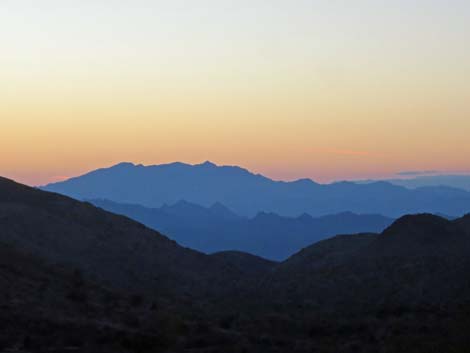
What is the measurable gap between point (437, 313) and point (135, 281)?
113 ft

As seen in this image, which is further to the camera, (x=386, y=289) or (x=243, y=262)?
(x=243, y=262)

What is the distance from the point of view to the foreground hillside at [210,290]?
95.2 ft

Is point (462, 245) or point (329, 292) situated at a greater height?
point (462, 245)

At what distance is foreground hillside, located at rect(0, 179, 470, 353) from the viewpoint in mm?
29031

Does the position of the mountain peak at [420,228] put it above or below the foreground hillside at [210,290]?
above

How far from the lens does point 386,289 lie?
188 ft

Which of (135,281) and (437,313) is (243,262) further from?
(437,313)

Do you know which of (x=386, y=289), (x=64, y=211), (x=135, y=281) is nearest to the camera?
(x=386, y=289)

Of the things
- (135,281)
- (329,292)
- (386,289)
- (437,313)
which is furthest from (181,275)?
(437,313)

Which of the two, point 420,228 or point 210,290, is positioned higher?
point 420,228

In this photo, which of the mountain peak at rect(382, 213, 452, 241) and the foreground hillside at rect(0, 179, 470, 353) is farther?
the mountain peak at rect(382, 213, 452, 241)

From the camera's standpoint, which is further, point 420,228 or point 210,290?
point 420,228

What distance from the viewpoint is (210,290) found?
67312 millimetres

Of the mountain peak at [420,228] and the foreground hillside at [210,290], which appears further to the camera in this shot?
the mountain peak at [420,228]
